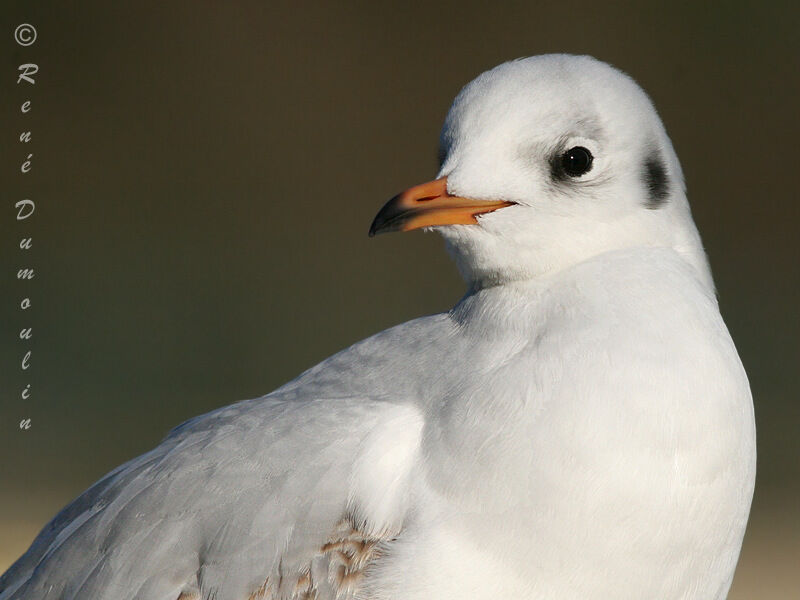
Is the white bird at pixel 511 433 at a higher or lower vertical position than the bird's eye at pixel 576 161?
lower

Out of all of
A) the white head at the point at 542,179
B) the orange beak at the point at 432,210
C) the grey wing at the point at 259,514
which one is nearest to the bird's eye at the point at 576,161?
the white head at the point at 542,179

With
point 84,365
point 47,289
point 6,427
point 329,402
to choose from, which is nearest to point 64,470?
point 6,427

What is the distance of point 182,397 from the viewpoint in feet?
19.3

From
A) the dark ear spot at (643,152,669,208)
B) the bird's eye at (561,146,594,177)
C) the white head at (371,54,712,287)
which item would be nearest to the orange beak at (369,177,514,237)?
the white head at (371,54,712,287)

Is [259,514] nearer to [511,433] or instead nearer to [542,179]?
[511,433]

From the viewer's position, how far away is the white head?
2090mm

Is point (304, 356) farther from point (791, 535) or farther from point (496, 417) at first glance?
point (496, 417)

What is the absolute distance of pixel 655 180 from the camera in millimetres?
2189

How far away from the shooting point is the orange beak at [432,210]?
208 centimetres

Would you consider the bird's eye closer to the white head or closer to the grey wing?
the white head

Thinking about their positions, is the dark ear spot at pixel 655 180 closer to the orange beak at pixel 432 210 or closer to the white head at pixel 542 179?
the white head at pixel 542 179

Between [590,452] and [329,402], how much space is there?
0.46 metres

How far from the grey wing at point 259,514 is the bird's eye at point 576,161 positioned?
18.5 inches

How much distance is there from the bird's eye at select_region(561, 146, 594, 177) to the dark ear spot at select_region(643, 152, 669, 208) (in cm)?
12
